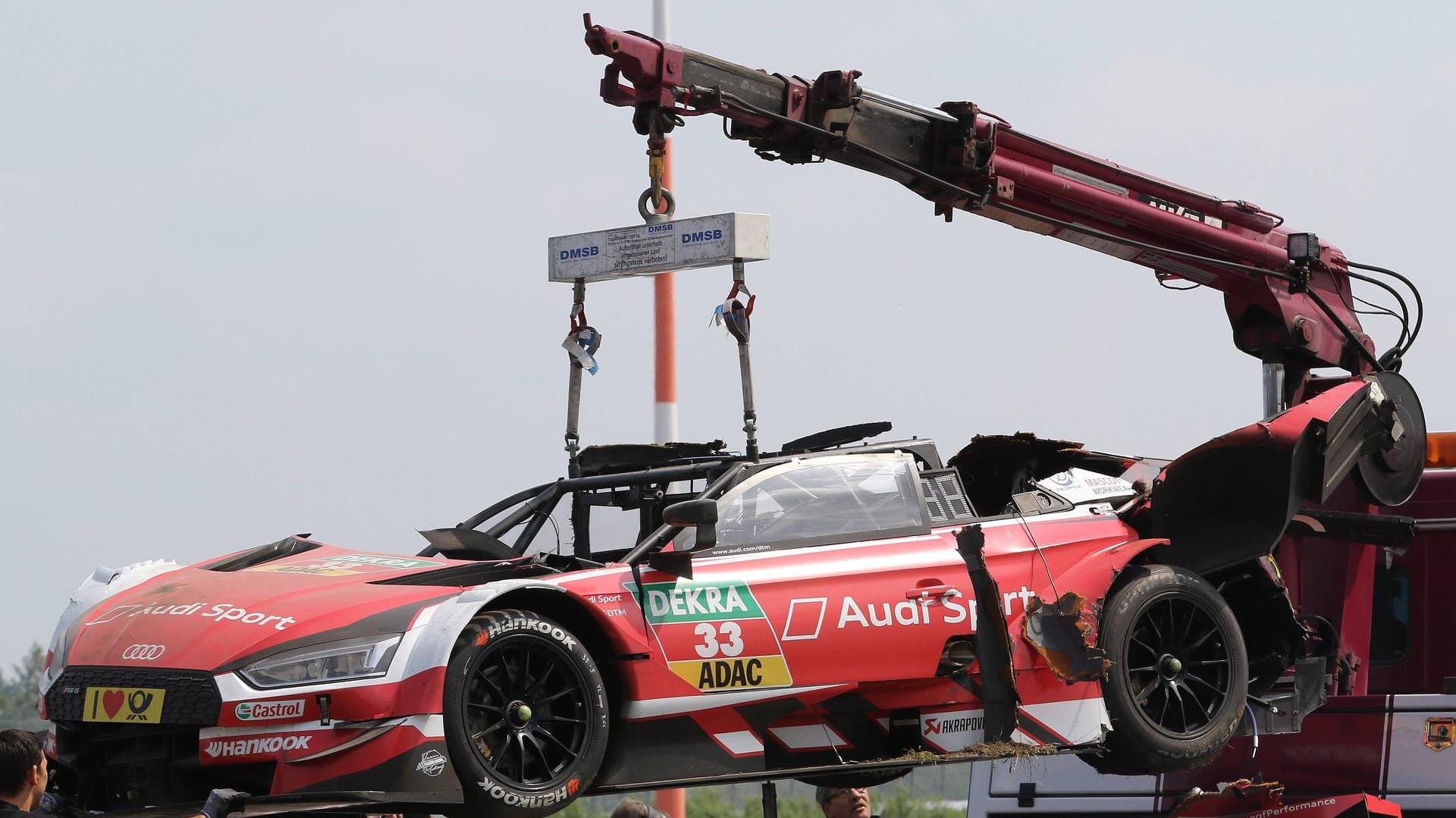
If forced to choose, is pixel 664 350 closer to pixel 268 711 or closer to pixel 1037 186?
pixel 1037 186

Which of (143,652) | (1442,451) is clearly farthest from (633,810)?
(1442,451)

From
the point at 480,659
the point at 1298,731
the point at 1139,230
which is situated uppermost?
the point at 1139,230

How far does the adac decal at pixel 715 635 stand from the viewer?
6.96 metres

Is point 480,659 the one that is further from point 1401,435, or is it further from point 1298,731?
point 1401,435

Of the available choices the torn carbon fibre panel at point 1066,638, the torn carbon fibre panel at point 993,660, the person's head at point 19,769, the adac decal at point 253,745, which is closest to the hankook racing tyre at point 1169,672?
the torn carbon fibre panel at point 1066,638

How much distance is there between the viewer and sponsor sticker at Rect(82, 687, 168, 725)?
21.0ft

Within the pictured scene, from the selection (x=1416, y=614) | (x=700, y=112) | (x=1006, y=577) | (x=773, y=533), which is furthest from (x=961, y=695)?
(x=1416, y=614)

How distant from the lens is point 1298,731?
9.12m

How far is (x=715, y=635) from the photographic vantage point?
705cm

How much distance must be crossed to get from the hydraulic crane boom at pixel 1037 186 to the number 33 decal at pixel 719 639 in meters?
2.34

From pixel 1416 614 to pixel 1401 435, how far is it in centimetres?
210

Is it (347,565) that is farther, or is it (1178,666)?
(1178,666)

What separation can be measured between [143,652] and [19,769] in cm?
87

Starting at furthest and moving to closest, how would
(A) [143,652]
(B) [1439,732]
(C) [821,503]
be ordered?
(B) [1439,732]
(C) [821,503]
(A) [143,652]
